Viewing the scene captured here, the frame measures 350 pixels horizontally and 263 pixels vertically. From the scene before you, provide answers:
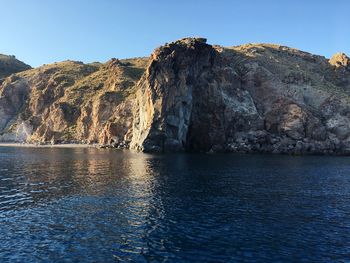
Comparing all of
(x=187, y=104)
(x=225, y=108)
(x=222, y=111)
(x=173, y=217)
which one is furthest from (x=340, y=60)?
(x=173, y=217)

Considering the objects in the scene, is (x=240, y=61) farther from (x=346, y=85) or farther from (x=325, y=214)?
(x=325, y=214)

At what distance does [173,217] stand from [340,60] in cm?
17504

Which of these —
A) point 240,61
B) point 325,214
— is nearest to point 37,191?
point 325,214

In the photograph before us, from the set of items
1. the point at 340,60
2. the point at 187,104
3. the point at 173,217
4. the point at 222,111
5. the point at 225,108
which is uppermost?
the point at 340,60

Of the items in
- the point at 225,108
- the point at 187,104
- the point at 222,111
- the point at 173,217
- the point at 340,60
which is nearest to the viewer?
the point at 173,217

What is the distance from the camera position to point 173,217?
41.6 metres

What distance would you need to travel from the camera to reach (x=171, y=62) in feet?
445

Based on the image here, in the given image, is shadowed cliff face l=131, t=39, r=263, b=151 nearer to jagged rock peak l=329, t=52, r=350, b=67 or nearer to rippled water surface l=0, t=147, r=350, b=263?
rippled water surface l=0, t=147, r=350, b=263

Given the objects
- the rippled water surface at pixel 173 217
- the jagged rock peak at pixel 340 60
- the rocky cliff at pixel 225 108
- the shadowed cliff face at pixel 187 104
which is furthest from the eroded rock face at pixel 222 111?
the rippled water surface at pixel 173 217

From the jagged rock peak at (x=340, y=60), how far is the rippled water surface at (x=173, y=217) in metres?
129

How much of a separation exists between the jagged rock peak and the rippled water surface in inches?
5064

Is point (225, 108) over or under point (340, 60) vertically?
→ under

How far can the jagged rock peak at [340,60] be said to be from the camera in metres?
183

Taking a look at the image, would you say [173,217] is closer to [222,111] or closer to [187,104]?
[187,104]
